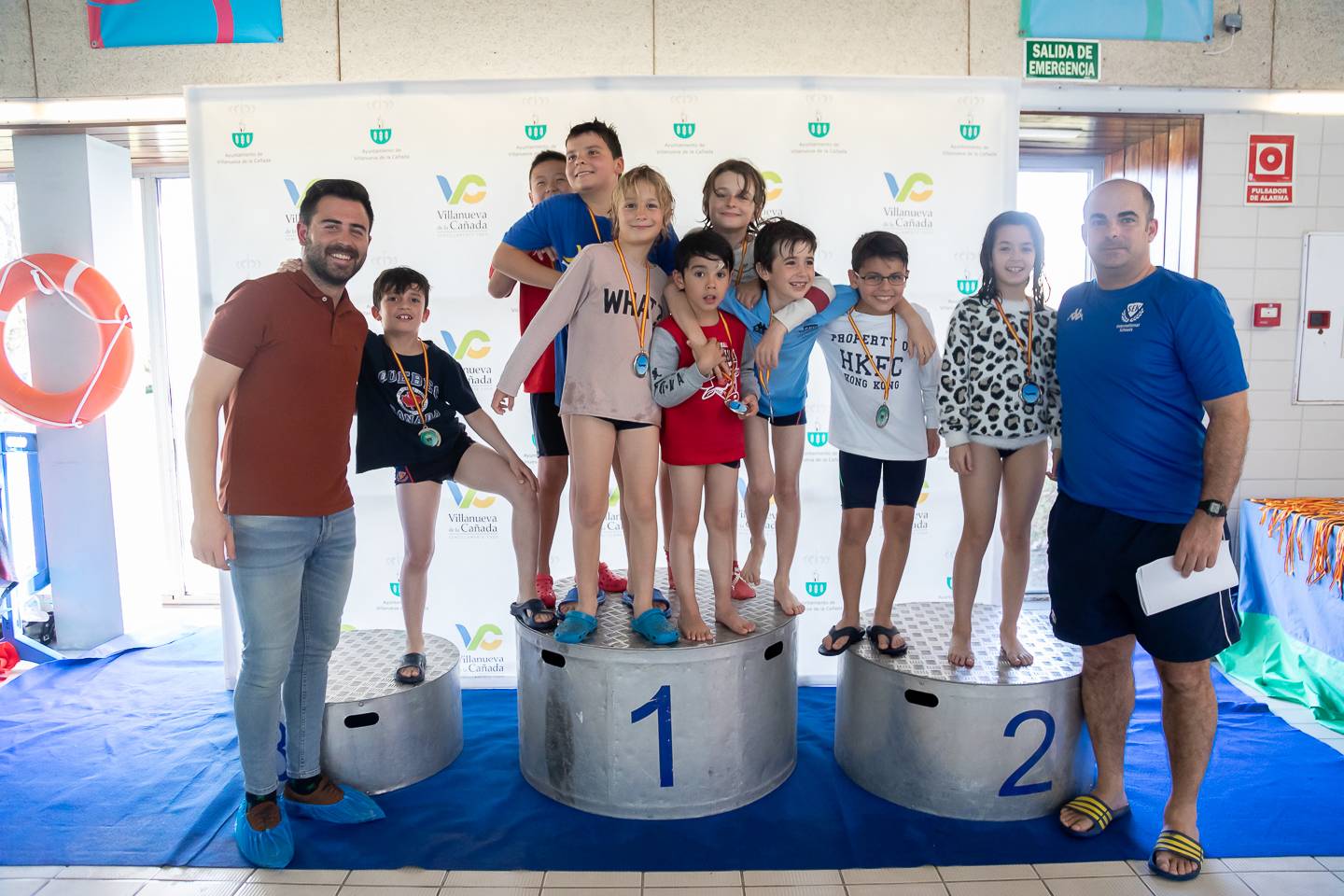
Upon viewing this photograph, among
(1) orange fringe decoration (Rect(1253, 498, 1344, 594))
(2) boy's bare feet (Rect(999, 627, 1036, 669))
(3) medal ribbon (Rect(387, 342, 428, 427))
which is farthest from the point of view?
(1) orange fringe decoration (Rect(1253, 498, 1344, 594))

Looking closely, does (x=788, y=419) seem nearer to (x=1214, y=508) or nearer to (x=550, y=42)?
(x=1214, y=508)

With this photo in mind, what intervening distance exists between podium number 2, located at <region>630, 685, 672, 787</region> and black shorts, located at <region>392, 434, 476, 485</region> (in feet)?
3.68

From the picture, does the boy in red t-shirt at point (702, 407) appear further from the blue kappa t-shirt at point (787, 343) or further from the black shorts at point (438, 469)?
the black shorts at point (438, 469)

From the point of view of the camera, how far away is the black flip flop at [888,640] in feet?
9.29

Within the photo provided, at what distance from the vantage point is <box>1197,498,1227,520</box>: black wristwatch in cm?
220

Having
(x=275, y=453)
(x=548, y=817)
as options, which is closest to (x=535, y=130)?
(x=275, y=453)

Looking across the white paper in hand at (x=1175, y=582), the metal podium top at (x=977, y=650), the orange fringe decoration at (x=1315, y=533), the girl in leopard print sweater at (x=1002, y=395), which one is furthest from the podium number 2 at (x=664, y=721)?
the orange fringe decoration at (x=1315, y=533)

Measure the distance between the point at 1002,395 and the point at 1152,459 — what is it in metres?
0.48

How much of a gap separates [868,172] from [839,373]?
147cm

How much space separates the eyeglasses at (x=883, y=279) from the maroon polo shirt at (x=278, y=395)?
68.4 inches

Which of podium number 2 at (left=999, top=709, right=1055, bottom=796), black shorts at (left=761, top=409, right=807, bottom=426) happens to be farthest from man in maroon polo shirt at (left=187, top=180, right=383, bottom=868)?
podium number 2 at (left=999, top=709, right=1055, bottom=796)

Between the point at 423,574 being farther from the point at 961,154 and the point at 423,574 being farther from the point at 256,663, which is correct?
the point at 961,154

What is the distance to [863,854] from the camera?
2467 millimetres

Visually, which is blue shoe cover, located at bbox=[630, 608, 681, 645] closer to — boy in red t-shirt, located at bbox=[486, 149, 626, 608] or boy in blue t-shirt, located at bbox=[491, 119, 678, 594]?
boy in blue t-shirt, located at bbox=[491, 119, 678, 594]
